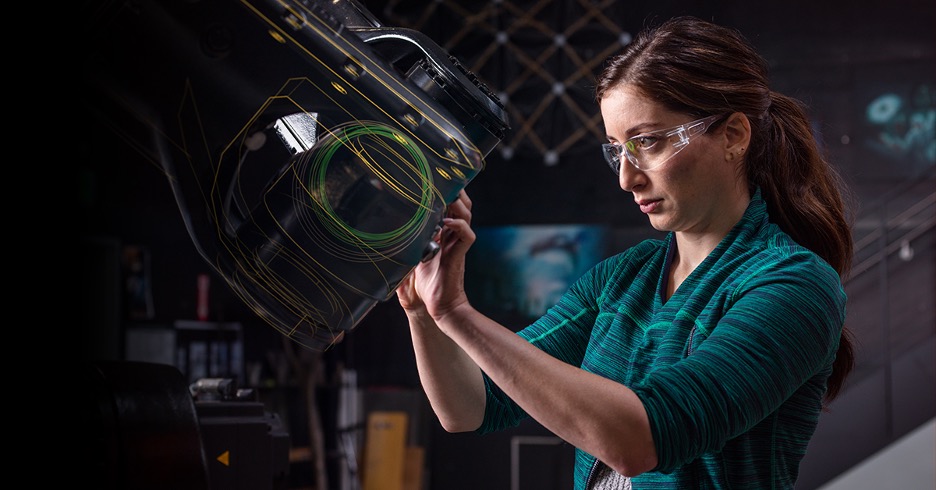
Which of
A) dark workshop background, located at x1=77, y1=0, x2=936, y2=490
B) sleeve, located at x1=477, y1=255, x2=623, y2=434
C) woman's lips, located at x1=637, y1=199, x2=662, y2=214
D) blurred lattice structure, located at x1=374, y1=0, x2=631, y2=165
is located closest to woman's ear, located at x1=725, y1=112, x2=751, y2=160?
woman's lips, located at x1=637, y1=199, x2=662, y2=214

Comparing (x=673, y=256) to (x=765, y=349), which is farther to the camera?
(x=673, y=256)

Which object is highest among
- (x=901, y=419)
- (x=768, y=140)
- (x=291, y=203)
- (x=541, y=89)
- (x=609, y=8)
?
(x=609, y=8)

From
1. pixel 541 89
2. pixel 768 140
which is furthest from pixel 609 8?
pixel 768 140

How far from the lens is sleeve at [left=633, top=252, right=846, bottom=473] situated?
787 mm

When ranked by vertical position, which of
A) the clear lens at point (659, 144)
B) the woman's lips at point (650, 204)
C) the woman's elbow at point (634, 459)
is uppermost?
the clear lens at point (659, 144)

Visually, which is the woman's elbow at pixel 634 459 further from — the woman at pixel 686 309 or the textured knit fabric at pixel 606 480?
the textured knit fabric at pixel 606 480

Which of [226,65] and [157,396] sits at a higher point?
[226,65]

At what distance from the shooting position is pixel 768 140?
1.04 m

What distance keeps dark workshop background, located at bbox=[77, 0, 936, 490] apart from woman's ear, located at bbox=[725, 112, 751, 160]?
2956mm

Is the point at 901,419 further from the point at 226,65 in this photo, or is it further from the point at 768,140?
the point at 226,65

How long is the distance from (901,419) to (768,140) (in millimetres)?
3626

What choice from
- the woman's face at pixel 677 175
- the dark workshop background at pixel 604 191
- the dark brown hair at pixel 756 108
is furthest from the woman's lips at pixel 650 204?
the dark workshop background at pixel 604 191

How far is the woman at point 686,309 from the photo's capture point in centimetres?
79

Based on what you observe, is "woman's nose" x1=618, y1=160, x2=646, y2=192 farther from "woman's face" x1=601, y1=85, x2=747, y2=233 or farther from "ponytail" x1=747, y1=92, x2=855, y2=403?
"ponytail" x1=747, y1=92, x2=855, y2=403
